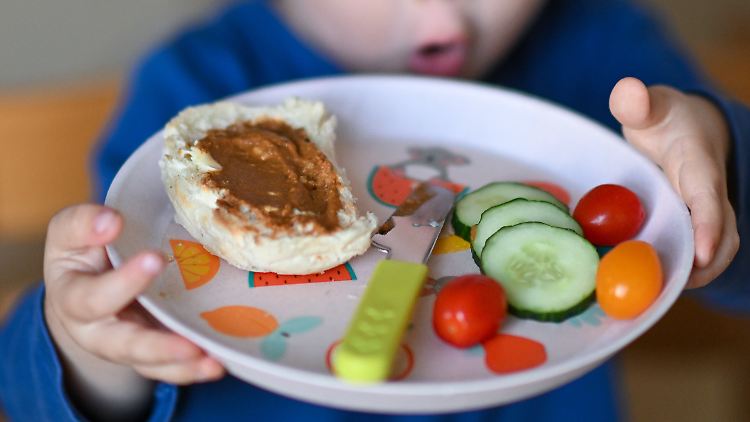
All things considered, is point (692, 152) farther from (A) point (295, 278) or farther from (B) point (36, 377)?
(B) point (36, 377)

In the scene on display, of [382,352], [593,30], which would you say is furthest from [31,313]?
[593,30]

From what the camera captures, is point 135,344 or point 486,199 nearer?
point 135,344

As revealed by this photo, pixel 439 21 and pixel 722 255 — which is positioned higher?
pixel 439 21

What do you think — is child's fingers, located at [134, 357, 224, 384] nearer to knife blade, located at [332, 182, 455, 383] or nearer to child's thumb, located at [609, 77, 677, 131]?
knife blade, located at [332, 182, 455, 383]

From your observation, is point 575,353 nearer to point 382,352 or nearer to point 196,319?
point 382,352

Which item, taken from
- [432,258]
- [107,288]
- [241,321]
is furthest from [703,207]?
[107,288]

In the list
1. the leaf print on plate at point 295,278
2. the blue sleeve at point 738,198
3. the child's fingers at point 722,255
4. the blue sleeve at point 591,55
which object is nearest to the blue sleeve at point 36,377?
the leaf print on plate at point 295,278

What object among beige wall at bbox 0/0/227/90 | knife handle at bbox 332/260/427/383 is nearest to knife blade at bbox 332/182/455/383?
knife handle at bbox 332/260/427/383

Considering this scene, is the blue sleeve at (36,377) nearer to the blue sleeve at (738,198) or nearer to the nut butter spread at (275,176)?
the nut butter spread at (275,176)
